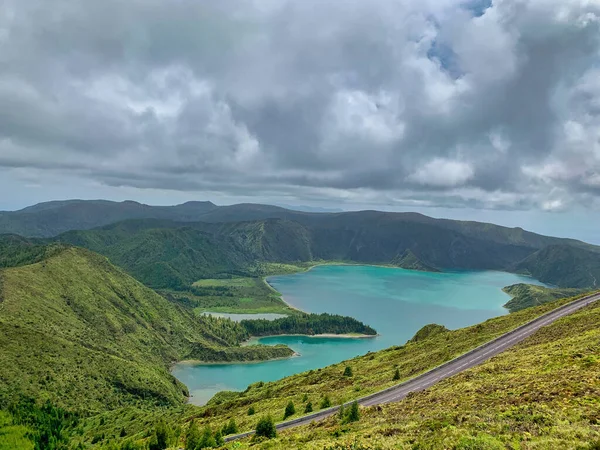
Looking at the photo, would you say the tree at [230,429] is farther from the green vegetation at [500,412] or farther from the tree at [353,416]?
the tree at [353,416]

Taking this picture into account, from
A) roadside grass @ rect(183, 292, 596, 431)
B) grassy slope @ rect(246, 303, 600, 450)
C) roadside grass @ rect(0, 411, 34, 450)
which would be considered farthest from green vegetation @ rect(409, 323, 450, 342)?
roadside grass @ rect(0, 411, 34, 450)

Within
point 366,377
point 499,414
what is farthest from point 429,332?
point 499,414

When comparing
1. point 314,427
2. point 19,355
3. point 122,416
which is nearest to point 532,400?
point 314,427

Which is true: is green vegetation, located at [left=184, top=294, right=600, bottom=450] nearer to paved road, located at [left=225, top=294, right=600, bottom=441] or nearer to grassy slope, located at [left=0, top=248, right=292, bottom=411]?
paved road, located at [left=225, top=294, right=600, bottom=441]

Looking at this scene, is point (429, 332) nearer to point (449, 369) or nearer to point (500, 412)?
point (449, 369)

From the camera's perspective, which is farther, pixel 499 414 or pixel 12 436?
pixel 12 436

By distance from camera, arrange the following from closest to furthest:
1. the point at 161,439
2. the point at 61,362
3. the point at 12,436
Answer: the point at 161,439 → the point at 12,436 → the point at 61,362

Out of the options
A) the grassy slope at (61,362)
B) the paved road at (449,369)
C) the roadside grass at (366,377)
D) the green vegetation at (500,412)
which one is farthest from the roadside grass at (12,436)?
the green vegetation at (500,412)
